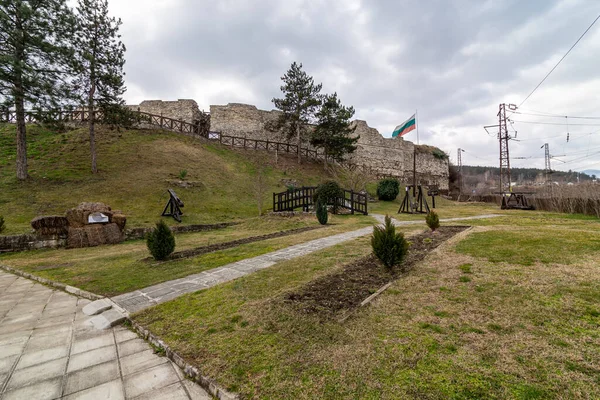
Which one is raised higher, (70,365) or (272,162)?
(272,162)

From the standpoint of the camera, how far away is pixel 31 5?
41.2 ft

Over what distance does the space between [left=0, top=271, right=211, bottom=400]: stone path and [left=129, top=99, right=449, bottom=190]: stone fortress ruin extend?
25.8 meters

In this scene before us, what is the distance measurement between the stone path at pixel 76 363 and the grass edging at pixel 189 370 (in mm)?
45

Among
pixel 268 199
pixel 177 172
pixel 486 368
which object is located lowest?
pixel 486 368

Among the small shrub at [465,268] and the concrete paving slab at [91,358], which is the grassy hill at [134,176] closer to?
the concrete paving slab at [91,358]

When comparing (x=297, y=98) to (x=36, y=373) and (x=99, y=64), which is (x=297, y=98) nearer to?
(x=99, y=64)

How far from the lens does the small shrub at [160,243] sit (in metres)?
6.00

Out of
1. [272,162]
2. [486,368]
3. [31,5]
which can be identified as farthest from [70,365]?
[272,162]

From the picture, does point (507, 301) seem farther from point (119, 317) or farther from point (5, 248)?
point (5, 248)

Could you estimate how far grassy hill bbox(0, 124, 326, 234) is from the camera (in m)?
12.4

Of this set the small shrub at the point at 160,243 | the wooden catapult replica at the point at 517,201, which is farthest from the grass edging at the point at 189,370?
the wooden catapult replica at the point at 517,201

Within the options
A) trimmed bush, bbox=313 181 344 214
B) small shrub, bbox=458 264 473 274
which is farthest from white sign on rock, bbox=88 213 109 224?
small shrub, bbox=458 264 473 274

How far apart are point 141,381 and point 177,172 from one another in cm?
1744

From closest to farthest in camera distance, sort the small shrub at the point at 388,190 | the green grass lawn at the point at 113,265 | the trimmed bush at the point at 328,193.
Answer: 1. the green grass lawn at the point at 113,265
2. the trimmed bush at the point at 328,193
3. the small shrub at the point at 388,190
